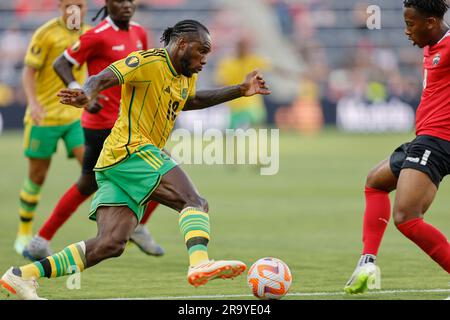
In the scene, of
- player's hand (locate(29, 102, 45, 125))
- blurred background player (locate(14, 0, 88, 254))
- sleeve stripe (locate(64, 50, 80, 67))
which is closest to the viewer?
sleeve stripe (locate(64, 50, 80, 67))

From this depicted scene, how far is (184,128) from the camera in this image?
27859 millimetres

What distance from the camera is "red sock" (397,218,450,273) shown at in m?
7.16

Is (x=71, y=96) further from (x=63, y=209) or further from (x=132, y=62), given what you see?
(x=63, y=209)

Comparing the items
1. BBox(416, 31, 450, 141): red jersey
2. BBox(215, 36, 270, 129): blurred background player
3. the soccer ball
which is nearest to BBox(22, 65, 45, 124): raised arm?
the soccer ball

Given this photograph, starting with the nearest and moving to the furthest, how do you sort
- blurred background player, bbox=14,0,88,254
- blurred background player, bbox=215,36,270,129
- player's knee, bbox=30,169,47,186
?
blurred background player, bbox=14,0,88,254 < player's knee, bbox=30,169,47,186 < blurred background player, bbox=215,36,270,129

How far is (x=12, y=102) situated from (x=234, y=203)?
1556 cm

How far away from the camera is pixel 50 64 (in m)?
10.6

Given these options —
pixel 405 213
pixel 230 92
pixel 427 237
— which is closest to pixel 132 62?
pixel 230 92

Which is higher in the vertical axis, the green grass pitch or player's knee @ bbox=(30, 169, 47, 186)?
player's knee @ bbox=(30, 169, 47, 186)

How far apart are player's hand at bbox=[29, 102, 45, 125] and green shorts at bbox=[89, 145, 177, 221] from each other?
318cm

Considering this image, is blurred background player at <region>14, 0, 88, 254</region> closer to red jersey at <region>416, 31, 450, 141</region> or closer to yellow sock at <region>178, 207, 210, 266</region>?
yellow sock at <region>178, 207, 210, 266</region>

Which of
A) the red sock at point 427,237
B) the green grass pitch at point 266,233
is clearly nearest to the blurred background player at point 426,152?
the red sock at point 427,237

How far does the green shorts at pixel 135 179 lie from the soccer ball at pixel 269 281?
38.7 inches

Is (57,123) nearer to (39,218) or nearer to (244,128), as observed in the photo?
(39,218)
